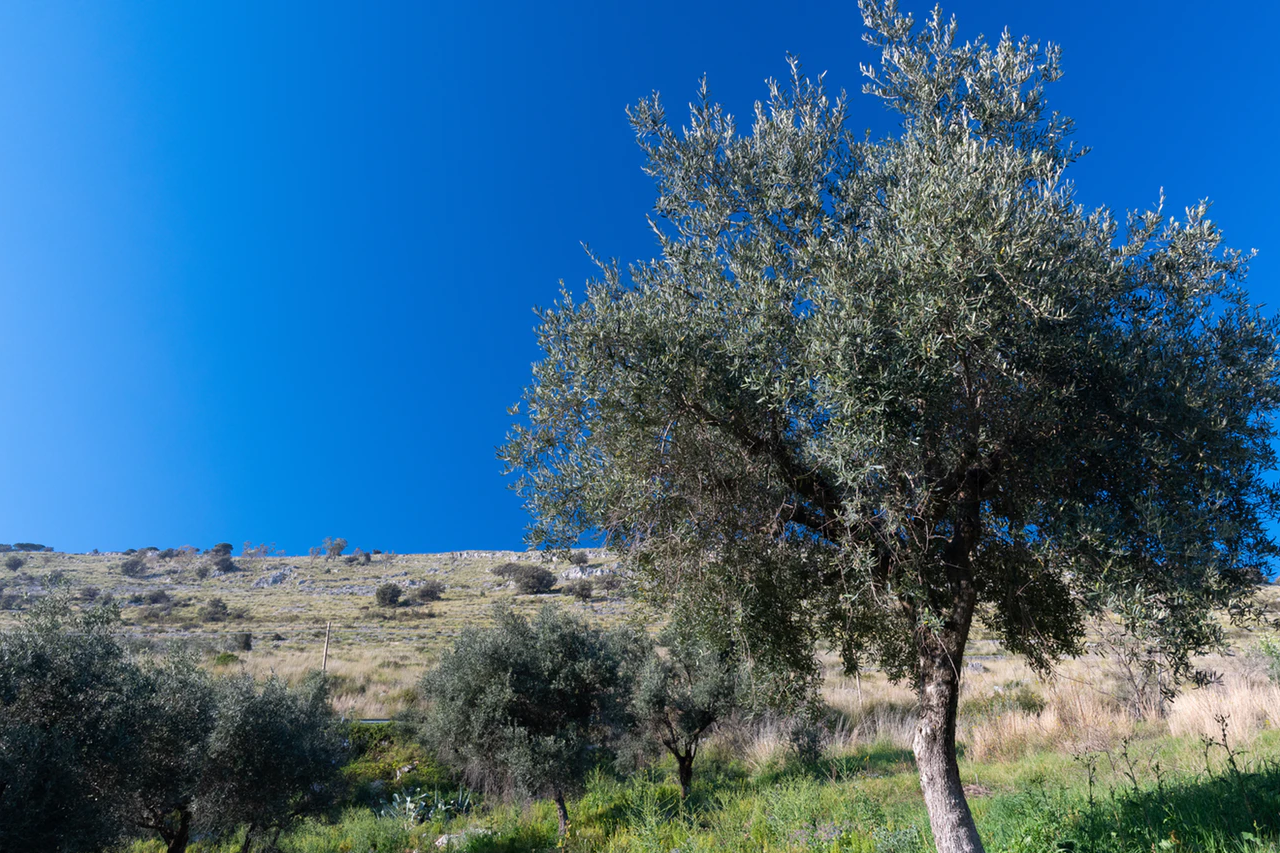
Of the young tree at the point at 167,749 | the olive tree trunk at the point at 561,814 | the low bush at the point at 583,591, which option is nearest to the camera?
the young tree at the point at 167,749

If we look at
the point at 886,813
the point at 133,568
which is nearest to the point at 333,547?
the point at 133,568

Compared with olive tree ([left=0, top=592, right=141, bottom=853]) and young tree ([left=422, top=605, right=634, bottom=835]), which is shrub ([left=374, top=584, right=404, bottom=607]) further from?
olive tree ([left=0, top=592, right=141, bottom=853])

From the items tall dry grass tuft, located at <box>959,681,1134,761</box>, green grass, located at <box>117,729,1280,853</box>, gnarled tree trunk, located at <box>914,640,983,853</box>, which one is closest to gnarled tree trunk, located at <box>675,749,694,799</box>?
green grass, located at <box>117,729,1280,853</box>

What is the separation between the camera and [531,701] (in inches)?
677

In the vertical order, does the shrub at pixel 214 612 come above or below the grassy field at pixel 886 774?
above

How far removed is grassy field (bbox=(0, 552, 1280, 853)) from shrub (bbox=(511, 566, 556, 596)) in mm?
26718

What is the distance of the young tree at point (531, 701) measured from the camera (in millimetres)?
15984

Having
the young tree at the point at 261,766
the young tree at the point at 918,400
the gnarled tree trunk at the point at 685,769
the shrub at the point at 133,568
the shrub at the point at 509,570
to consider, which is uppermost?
the shrub at the point at 133,568

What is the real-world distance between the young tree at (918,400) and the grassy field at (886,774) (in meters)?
1.14

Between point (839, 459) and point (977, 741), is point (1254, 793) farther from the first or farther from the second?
point (977, 741)

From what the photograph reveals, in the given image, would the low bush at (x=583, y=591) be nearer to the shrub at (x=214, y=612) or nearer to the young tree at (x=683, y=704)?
the shrub at (x=214, y=612)

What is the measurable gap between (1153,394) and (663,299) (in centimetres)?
445

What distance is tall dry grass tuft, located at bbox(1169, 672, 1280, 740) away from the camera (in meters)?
13.7

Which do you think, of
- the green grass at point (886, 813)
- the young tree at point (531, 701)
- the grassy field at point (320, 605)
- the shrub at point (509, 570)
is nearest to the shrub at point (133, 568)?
the grassy field at point (320, 605)
